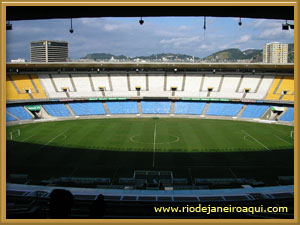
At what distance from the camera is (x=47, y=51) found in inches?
6634

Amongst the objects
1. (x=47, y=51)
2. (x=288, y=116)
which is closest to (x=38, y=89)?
(x=288, y=116)

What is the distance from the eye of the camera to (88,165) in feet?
80.3

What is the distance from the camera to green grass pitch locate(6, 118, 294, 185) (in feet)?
76.5

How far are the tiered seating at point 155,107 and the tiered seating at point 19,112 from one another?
18.1 metres

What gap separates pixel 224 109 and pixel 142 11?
142ft

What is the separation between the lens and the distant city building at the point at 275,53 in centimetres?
9929

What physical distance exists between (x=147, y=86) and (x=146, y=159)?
3185 centimetres

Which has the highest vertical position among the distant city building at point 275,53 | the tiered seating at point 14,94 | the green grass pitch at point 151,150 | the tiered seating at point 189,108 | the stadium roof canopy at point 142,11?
the distant city building at point 275,53

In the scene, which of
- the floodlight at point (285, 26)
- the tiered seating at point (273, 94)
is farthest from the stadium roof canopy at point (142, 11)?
the tiered seating at point (273, 94)

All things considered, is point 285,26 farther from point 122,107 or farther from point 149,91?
point 149,91

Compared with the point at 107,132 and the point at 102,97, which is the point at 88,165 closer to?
the point at 107,132

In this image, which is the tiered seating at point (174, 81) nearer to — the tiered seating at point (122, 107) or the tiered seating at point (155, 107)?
the tiered seating at point (155, 107)

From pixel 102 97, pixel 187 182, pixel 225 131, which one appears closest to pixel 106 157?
pixel 187 182

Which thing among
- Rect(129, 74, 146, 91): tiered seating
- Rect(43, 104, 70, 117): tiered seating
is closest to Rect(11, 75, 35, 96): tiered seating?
Rect(43, 104, 70, 117): tiered seating
